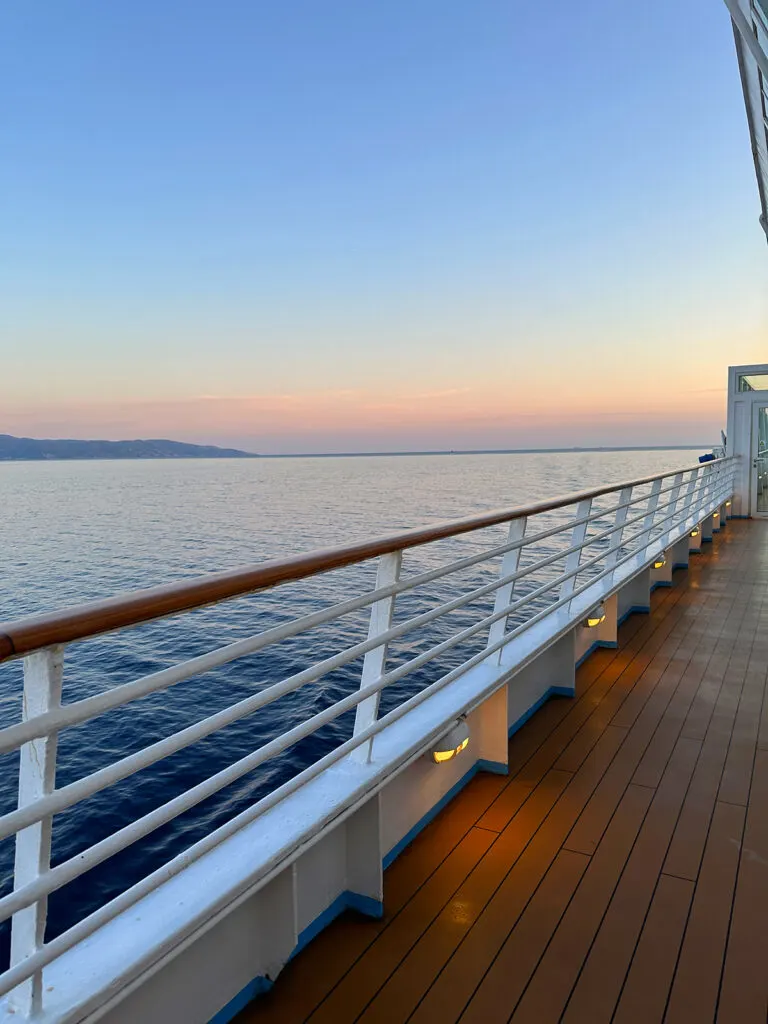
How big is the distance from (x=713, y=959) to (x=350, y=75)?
13.1 meters

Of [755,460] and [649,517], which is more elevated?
[755,460]

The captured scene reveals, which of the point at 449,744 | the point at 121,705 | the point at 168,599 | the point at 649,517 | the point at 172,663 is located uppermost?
the point at 168,599

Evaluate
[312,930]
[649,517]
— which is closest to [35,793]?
[312,930]

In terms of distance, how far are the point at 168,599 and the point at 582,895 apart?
4.81ft

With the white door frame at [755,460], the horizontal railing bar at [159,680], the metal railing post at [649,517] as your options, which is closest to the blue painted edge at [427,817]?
the horizontal railing bar at [159,680]

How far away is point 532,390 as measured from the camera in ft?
156

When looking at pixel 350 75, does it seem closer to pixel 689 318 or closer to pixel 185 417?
pixel 689 318

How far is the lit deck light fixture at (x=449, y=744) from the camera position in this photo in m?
1.99

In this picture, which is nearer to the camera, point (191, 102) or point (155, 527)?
point (191, 102)

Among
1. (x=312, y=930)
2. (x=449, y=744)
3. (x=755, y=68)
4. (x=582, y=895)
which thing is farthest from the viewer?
(x=755, y=68)

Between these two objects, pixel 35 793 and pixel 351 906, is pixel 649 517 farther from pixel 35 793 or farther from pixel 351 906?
pixel 35 793

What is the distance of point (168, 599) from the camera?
3.19ft

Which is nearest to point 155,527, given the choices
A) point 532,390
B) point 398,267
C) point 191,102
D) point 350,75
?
point 398,267

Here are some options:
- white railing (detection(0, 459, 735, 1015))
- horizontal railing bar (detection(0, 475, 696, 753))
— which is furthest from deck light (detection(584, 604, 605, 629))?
horizontal railing bar (detection(0, 475, 696, 753))
